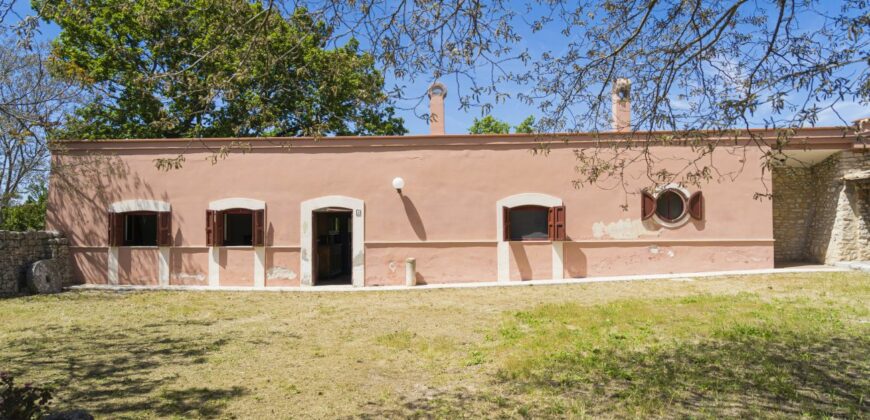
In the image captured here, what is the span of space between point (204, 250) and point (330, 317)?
18.1 feet

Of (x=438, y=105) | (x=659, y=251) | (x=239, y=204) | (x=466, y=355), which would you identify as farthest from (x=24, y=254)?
(x=659, y=251)

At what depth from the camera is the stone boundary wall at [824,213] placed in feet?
38.2

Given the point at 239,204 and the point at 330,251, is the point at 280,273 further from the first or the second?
the point at 330,251

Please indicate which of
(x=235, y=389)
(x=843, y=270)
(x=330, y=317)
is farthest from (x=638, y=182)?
(x=235, y=389)

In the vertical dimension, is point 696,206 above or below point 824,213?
above

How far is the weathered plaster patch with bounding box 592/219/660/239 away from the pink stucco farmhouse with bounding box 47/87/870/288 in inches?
1.3

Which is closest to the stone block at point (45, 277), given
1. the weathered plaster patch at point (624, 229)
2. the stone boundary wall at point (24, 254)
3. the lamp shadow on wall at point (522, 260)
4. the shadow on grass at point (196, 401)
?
the stone boundary wall at point (24, 254)

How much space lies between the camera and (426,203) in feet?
38.1

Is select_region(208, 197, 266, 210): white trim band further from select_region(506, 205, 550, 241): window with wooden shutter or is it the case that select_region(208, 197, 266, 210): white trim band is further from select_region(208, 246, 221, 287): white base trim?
select_region(506, 205, 550, 241): window with wooden shutter

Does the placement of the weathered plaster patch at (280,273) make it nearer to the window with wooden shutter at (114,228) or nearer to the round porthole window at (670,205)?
the window with wooden shutter at (114,228)

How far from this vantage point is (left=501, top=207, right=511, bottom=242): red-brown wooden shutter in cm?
1155

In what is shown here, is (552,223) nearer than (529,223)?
Yes

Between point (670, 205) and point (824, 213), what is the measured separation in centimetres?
432

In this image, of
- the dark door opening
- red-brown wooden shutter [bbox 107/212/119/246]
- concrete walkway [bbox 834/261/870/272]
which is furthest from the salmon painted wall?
concrete walkway [bbox 834/261/870/272]
